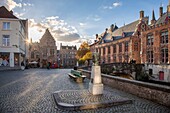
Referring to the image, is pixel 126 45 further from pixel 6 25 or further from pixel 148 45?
pixel 6 25

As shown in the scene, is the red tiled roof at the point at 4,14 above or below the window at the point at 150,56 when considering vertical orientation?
above

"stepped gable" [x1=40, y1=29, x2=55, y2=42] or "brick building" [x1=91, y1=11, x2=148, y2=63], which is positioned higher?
"stepped gable" [x1=40, y1=29, x2=55, y2=42]

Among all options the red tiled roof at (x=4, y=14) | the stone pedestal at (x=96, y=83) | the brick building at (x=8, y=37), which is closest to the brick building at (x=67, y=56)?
the brick building at (x=8, y=37)

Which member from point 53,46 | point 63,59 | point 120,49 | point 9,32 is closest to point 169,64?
point 120,49

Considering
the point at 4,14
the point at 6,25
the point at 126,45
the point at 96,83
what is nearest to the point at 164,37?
the point at 126,45

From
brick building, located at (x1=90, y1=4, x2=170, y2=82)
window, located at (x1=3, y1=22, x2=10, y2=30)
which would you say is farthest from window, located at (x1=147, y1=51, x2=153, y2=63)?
window, located at (x1=3, y1=22, x2=10, y2=30)

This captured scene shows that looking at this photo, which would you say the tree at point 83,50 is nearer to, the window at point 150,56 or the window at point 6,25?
the window at point 150,56

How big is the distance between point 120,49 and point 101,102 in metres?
41.5

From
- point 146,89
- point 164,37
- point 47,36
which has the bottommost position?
point 146,89

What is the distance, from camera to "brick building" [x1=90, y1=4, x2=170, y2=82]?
29.9 m

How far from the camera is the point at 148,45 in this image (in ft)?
113

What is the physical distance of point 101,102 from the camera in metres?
6.40

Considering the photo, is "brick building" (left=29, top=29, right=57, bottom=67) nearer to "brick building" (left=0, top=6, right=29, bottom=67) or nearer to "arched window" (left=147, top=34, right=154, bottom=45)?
"brick building" (left=0, top=6, right=29, bottom=67)

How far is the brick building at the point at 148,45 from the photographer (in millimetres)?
29938
